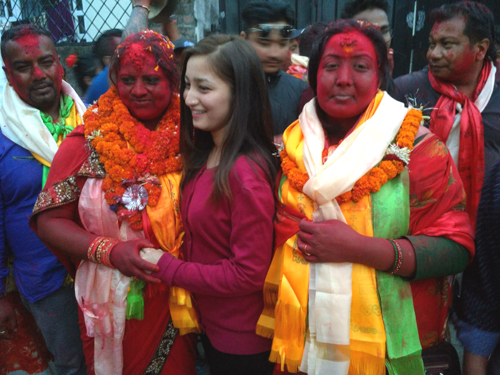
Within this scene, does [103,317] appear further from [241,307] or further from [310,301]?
[310,301]

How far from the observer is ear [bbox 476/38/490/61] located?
2.59m

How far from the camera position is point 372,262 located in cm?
153

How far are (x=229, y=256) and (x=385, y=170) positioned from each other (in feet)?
2.45

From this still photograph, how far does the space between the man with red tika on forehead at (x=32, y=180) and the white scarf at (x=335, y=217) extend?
5.13ft

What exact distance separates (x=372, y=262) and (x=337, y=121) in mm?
633

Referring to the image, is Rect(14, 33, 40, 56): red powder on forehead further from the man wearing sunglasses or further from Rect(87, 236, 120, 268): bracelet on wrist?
the man wearing sunglasses

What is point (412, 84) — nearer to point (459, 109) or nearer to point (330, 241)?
point (459, 109)

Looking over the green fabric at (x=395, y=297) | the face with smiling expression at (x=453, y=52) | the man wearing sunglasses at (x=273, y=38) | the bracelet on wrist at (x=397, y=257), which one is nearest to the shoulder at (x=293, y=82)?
the man wearing sunglasses at (x=273, y=38)

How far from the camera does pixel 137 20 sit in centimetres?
277

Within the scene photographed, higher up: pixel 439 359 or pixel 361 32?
pixel 361 32

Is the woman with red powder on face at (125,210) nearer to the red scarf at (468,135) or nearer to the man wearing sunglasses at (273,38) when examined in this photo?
the man wearing sunglasses at (273,38)

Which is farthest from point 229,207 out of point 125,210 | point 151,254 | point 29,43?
point 29,43

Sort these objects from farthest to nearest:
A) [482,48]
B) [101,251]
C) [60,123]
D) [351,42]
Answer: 1. [482,48]
2. [60,123]
3. [101,251]
4. [351,42]

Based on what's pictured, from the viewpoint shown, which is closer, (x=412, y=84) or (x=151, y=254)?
(x=151, y=254)
